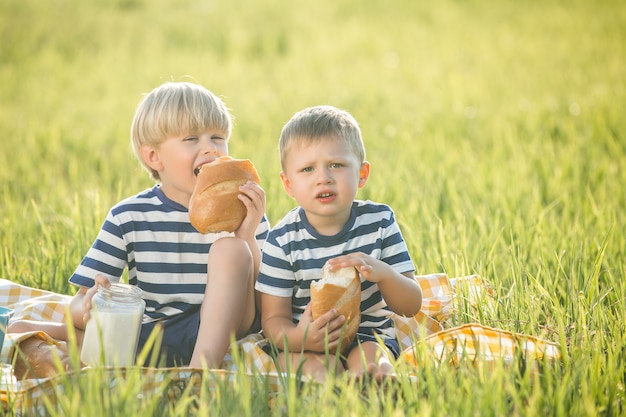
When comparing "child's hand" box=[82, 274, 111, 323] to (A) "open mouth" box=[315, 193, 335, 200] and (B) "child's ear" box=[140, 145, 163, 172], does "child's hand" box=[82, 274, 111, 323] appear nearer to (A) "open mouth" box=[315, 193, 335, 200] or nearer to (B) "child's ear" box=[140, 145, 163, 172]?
(B) "child's ear" box=[140, 145, 163, 172]

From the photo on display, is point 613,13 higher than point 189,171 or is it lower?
higher

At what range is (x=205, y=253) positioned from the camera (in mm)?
3006

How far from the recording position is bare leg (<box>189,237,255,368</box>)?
262 centimetres

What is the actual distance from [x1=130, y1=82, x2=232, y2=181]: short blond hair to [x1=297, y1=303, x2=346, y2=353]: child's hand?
868 millimetres

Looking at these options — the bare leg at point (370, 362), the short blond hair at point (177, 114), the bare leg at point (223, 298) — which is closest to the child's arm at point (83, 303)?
the bare leg at point (223, 298)

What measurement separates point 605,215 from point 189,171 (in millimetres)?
2233

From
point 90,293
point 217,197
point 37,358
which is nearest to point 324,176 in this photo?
point 217,197

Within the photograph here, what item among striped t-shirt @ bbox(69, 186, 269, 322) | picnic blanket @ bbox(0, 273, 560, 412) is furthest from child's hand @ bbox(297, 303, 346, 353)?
striped t-shirt @ bbox(69, 186, 269, 322)

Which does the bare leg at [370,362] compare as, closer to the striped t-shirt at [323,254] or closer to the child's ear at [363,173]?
the striped t-shirt at [323,254]

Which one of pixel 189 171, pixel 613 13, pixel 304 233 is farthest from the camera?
pixel 613 13

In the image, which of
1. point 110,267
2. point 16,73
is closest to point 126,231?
point 110,267

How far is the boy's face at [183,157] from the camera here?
9.73ft

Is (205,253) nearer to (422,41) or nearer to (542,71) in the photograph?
(542,71)

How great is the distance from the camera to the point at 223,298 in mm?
2672
